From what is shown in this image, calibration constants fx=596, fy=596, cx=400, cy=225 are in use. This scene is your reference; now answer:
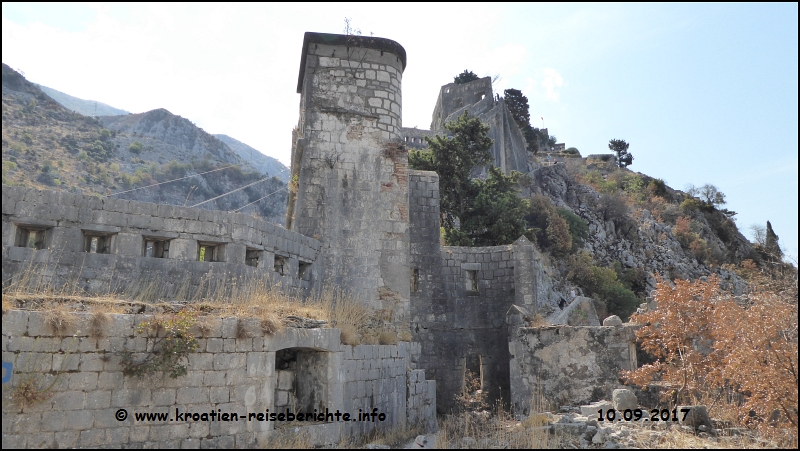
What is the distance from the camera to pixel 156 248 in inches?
429

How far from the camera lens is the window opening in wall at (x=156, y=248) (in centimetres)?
1080

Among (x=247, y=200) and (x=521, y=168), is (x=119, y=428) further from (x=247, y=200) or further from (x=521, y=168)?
(x=247, y=200)

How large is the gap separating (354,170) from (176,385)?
7876mm

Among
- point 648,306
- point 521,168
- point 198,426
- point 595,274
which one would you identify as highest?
point 521,168

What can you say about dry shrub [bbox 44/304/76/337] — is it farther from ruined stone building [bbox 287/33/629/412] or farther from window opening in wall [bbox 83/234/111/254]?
ruined stone building [bbox 287/33/629/412]

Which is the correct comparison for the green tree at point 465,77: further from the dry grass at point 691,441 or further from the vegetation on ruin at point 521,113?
the dry grass at point 691,441

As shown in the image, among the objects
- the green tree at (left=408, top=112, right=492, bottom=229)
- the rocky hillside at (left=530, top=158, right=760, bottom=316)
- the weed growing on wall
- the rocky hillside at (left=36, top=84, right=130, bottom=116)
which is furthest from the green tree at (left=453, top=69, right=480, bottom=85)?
the rocky hillside at (left=36, top=84, right=130, bottom=116)

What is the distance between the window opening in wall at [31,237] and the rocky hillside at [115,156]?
89.2 ft

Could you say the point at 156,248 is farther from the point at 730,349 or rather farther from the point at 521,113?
the point at 521,113

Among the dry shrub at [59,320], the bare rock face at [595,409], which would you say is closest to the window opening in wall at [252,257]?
the dry shrub at [59,320]

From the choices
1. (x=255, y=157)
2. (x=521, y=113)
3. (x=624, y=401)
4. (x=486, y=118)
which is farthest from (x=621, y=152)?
(x=255, y=157)

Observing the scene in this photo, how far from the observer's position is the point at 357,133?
49.1 feet

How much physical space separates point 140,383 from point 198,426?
0.97 m

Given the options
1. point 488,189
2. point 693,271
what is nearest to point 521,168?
point 693,271
